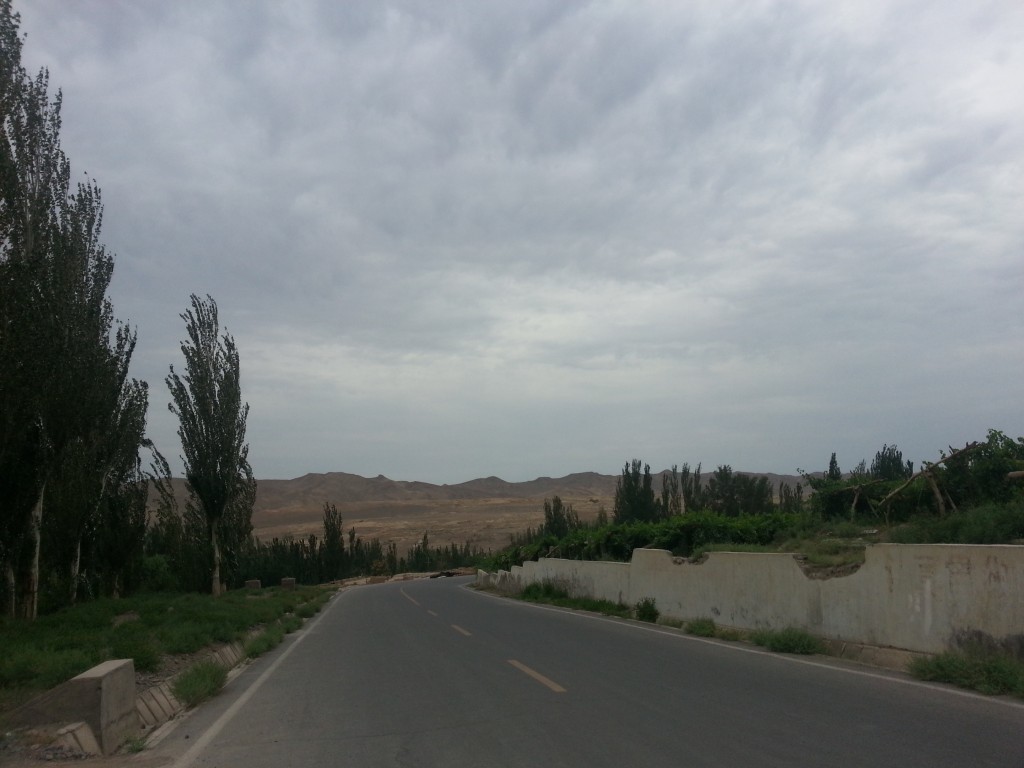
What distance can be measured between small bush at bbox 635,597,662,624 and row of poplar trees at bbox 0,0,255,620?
1412cm

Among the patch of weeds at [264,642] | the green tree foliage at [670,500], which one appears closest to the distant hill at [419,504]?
the green tree foliage at [670,500]

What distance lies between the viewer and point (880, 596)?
12.3 metres

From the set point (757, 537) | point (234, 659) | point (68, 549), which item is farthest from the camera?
point (68, 549)

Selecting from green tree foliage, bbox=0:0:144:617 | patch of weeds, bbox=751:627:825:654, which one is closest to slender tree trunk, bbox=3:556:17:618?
green tree foliage, bbox=0:0:144:617

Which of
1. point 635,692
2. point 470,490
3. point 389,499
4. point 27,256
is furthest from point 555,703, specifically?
point 470,490

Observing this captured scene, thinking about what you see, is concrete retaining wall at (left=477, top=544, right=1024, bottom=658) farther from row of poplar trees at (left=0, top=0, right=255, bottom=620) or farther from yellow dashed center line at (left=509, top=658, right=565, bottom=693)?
row of poplar trees at (left=0, top=0, right=255, bottom=620)

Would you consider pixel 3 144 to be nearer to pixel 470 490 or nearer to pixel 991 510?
pixel 991 510

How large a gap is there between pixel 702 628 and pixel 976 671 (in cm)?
780

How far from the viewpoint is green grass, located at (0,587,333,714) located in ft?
35.7

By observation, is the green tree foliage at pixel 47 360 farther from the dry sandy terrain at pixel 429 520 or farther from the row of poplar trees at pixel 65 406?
the dry sandy terrain at pixel 429 520

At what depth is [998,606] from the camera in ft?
33.3

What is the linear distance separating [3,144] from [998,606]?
18830 mm

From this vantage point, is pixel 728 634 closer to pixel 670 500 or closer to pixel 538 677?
pixel 538 677

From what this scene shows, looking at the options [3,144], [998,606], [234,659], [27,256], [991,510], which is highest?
[3,144]
